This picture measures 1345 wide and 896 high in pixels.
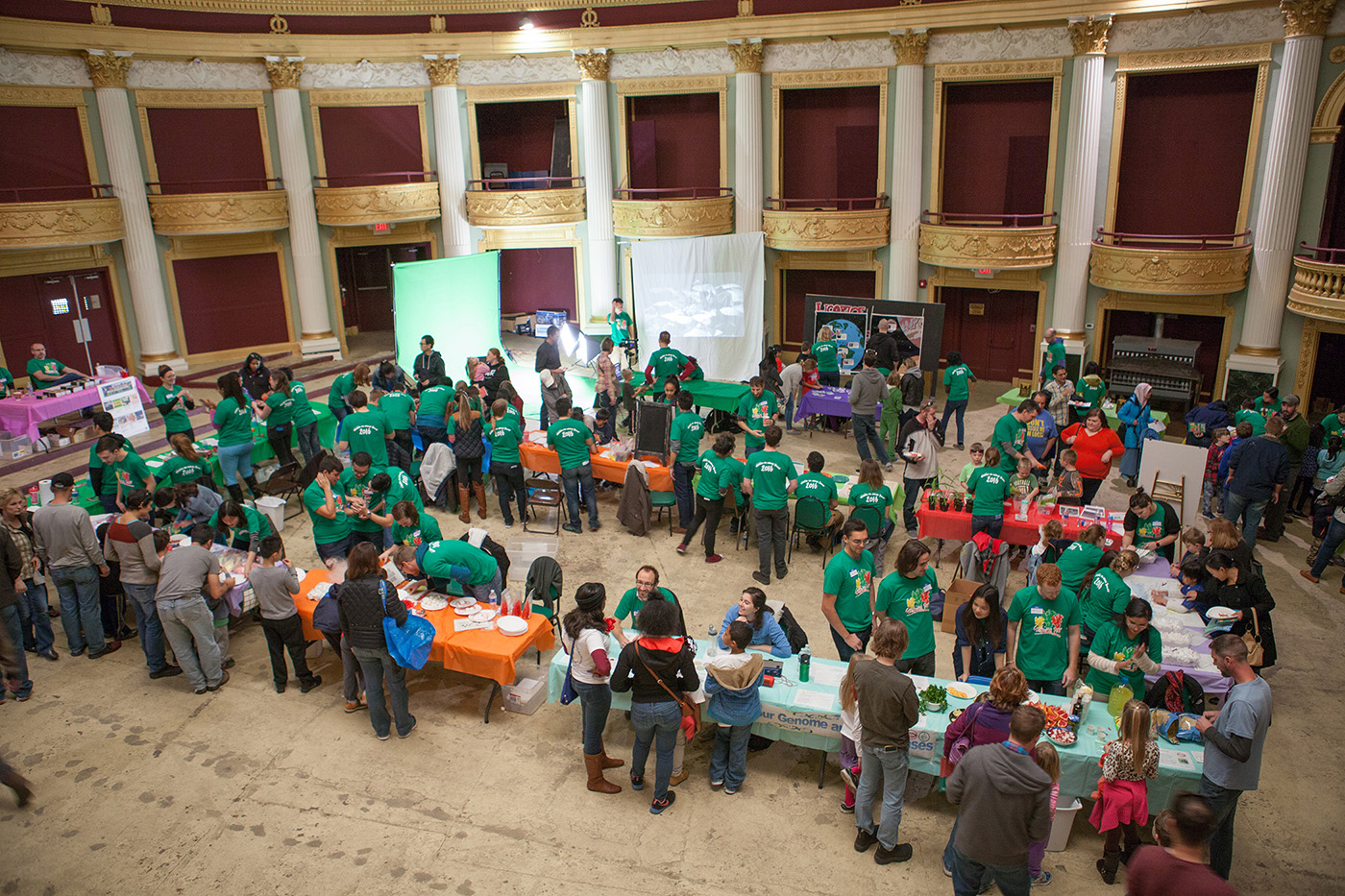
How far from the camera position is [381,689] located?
7.16 metres

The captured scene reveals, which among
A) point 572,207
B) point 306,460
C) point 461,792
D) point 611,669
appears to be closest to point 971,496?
point 611,669

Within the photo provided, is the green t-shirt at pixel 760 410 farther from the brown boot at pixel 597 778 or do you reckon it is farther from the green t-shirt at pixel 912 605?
the brown boot at pixel 597 778

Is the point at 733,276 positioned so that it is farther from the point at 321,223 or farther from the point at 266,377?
the point at 321,223

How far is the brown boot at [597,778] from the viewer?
6.59m

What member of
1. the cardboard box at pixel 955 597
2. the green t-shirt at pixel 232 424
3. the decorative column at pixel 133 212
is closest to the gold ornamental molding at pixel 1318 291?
the cardboard box at pixel 955 597

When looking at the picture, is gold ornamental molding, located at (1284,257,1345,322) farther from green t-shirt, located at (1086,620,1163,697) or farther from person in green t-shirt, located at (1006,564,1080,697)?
person in green t-shirt, located at (1006,564,1080,697)

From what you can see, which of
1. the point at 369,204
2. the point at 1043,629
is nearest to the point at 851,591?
the point at 1043,629

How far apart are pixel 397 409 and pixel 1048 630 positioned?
27.0 feet

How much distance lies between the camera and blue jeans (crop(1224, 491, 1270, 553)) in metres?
10.2

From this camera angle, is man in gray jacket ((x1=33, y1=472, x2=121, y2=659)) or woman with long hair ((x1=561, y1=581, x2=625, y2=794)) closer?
woman with long hair ((x1=561, y1=581, x2=625, y2=794))

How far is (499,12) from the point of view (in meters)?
18.8

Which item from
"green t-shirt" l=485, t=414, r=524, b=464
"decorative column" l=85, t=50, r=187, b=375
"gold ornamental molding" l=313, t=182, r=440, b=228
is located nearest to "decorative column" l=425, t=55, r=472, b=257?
"gold ornamental molding" l=313, t=182, r=440, b=228

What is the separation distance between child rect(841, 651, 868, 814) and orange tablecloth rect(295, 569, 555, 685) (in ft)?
8.70

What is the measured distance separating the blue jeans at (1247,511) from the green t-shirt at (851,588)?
5722mm
